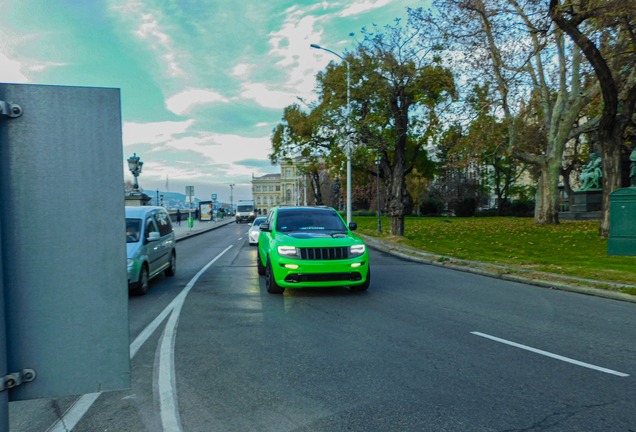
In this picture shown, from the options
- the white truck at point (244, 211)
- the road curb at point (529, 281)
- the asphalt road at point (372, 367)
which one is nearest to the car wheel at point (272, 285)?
the asphalt road at point (372, 367)

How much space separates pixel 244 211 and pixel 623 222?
58.1 m

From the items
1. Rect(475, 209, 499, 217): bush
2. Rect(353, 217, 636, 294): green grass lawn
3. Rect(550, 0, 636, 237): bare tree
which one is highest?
Rect(550, 0, 636, 237): bare tree

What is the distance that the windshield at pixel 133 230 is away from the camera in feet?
31.1

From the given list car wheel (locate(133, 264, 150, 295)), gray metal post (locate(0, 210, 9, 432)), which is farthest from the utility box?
gray metal post (locate(0, 210, 9, 432))

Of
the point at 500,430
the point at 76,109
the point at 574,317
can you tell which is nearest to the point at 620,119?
the point at 574,317

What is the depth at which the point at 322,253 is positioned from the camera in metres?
8.54

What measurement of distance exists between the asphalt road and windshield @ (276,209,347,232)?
190cm

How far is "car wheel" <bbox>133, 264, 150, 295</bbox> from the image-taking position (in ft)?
29.3

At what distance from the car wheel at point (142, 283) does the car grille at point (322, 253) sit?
3.25 m

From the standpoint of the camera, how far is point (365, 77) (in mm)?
21922

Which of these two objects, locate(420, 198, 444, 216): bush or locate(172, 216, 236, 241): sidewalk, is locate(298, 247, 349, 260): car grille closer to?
locate(172, 216, 236, 241): sidewalk

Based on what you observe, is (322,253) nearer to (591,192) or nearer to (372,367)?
(372,367)

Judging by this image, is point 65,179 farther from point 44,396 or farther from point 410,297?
point 410,297

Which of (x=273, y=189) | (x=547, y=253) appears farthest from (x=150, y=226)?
(x=273, y=189)
